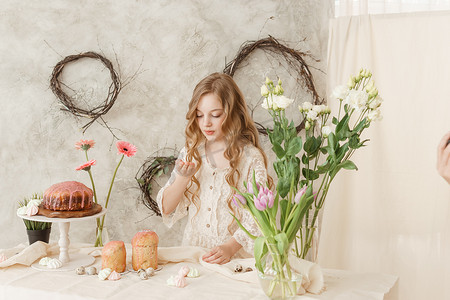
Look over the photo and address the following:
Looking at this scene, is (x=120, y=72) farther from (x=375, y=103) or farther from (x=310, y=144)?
(x=375, y=103)

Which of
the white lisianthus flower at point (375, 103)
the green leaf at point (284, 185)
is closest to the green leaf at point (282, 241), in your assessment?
the green leaf at point (284, 185)

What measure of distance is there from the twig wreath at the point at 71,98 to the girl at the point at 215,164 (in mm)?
952

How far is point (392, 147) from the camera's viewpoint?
3.04 meters

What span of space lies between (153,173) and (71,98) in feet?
2.51

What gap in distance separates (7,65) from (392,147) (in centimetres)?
262

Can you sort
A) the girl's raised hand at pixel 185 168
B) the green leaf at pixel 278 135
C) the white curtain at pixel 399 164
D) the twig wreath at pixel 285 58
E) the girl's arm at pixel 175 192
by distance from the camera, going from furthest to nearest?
the twig wreath at pixel 285 58
the white curtain at pixel 399 164
the girl's arm at pixel 175 192
the girl's raised hand at pixel 185 168
the green leaf at pixel 278 135

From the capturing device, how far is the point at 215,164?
2.57m

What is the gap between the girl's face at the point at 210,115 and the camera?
245 centimetres

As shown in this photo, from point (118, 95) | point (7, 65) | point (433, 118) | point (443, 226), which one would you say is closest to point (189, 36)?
point (118, 95)

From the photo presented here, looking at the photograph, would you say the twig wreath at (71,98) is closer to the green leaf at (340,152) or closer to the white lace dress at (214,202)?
the white lace dress at (214,202)

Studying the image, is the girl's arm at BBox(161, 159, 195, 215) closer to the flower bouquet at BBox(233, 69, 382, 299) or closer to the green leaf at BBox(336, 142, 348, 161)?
the flower bouquet at BBox(233, 69, 382, 299)

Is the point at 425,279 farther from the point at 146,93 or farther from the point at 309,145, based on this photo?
the point at 146,93

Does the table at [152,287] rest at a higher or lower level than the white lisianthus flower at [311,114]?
lower

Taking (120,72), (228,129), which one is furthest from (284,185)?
(120,72)
